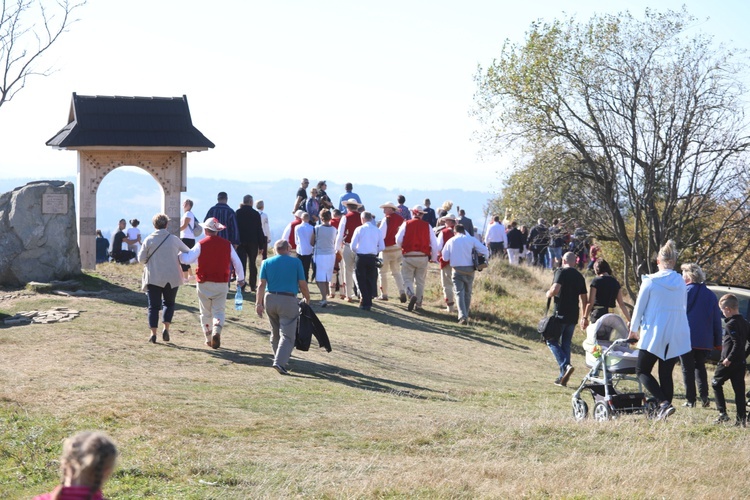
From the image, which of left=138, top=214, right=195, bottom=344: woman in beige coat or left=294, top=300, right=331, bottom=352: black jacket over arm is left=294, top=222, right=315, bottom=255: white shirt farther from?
left=294, top=300, right=331, bottom=352: black jacket over arm

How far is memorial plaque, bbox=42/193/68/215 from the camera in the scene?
1975 centimetres

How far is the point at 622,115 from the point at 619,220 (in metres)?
3.02

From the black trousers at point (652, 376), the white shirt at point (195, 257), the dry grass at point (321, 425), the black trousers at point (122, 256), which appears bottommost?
the dry grass at point (321, 425)

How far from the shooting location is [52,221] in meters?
19.8

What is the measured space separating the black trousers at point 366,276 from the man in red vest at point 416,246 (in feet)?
3.77

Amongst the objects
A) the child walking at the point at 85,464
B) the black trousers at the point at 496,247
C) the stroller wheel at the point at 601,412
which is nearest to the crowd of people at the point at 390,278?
the stroller wheel at the point at 601,412

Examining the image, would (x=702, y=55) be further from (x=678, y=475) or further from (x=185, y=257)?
(x=678, y=475)

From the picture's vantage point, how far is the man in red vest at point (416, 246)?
21.4 metres

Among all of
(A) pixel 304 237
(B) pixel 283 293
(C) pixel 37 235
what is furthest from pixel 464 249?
(C) pixel 37 235

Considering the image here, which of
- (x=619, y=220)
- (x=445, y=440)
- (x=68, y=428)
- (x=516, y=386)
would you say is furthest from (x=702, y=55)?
(x=68, y=428)

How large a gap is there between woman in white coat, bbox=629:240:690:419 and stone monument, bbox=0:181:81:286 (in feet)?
39.9

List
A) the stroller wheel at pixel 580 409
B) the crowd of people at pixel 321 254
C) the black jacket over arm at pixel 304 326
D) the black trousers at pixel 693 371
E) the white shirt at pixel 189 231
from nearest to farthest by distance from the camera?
the stroller wheel at pixel 580 409 < the black trousers at pixel 693 371 < the black jacket over arm at pixel 304 326 < the crowd of people at pixel 321 254 < the white shirt at pixel 189 231

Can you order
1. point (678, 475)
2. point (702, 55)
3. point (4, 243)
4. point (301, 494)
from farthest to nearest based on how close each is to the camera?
point (702, 55), point (4, 243), point (678, 475), point (301, 494)

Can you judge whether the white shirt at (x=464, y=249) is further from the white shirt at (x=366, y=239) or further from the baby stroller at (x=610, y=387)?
the baby stroller at (x=610, y=387)
